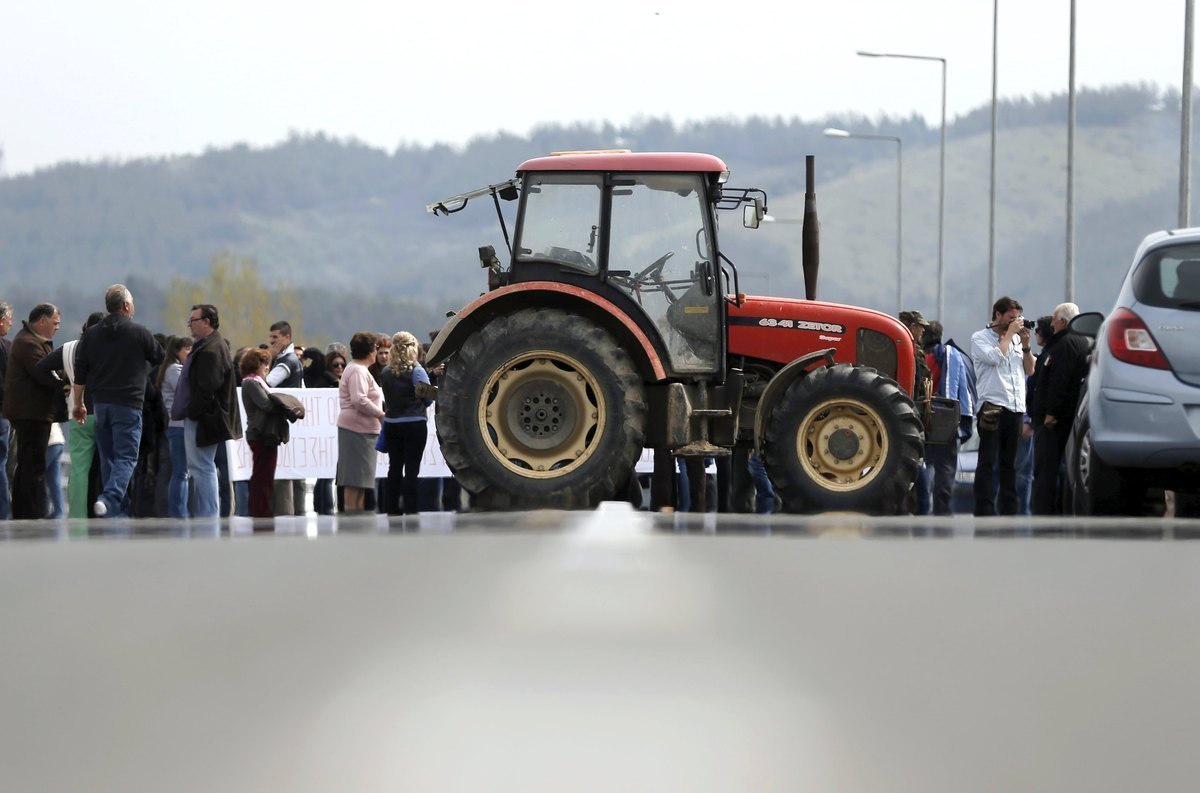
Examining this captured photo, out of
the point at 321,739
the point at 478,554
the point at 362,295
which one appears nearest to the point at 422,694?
the point at 321,739

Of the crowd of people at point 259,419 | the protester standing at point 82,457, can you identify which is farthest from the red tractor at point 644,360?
the protester standing at point 82,457

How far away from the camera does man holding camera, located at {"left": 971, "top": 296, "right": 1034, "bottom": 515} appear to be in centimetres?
1441

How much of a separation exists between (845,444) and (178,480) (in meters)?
5.60

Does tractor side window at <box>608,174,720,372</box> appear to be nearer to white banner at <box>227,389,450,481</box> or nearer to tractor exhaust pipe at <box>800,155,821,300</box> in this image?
tractor exhaust pipe at <box>800,155,821,300</box>

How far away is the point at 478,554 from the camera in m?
7.53

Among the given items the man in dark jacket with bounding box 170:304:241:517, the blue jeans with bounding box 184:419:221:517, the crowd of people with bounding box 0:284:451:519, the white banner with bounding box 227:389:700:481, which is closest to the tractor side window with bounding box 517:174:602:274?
the crowd of people with bounding box 0:284:451:519

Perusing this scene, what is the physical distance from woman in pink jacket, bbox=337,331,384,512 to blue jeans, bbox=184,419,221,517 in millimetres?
1628

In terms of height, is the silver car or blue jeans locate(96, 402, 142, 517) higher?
the silver car

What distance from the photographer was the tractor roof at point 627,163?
1232 centimetres

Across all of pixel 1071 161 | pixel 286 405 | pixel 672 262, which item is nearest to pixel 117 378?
pixel 286 405

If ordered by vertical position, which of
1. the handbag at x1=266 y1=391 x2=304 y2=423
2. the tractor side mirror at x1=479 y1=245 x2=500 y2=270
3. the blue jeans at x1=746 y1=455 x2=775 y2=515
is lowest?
the blue jeans at x1=746 y1=455 x2=775 y2=515

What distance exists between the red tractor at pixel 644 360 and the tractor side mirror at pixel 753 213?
2 cm

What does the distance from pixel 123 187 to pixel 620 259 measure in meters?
A: 156

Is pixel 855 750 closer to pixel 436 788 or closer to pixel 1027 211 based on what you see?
pixel 436 788
